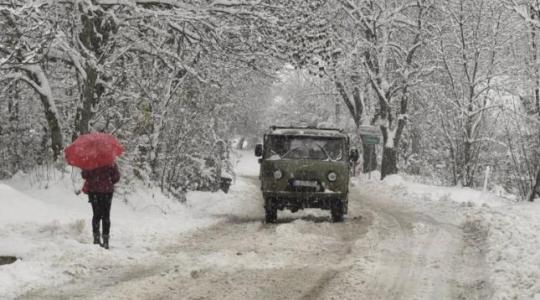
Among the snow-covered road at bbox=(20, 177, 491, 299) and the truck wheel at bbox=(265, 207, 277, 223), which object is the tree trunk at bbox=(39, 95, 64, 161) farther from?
the truck wheel at bbox=(265, 207, 277, 223)

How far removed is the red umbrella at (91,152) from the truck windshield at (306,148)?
5.26 meters

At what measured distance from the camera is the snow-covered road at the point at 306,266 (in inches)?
300

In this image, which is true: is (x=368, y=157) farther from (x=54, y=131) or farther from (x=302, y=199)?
(x=54, y=131)

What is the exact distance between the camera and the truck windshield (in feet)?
48.3

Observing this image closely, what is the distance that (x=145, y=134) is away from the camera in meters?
16.9

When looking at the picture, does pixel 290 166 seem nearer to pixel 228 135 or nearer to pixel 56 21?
pixel 56 21

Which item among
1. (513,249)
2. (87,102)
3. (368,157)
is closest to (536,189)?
(513,249)

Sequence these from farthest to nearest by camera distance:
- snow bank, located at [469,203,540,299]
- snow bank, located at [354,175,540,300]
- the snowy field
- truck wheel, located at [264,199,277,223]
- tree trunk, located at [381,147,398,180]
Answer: tree trunk, located at [381,147,398,180]
truck wheel, located at [264,199,277,223]
snow bank, located at [354,175,540,300]
snow bank, located at [469,203,540,299]
the snowy field

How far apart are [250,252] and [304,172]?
4.33 m

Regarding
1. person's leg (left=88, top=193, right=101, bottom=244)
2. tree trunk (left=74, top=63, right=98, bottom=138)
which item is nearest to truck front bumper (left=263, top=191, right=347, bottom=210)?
tree trunk (left=74, top=63, right=98, bottom=138)

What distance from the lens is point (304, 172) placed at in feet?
46.4

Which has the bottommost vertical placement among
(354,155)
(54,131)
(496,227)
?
(496,227)

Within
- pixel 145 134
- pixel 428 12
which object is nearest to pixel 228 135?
pixel 145 134

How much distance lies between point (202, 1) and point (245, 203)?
7.83 m
